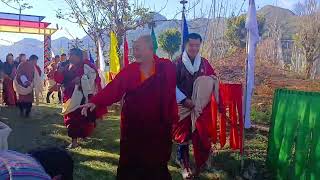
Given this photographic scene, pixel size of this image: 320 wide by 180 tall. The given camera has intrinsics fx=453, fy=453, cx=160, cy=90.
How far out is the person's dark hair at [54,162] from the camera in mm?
2334

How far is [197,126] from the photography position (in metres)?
5.68

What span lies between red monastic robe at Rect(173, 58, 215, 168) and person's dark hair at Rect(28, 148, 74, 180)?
3.36 m

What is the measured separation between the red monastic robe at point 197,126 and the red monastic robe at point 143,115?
4.22 feet

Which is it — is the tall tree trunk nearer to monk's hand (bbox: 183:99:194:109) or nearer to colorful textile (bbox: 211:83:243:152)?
colorful textile (bbox: 211:83:243:152)

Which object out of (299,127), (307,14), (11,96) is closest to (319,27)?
(307,14)

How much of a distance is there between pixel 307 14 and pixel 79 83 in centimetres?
1623

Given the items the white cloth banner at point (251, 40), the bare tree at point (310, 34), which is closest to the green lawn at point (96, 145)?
the white cloth banner at point (251, 40)

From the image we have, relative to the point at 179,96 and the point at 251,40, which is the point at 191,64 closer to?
the point at 179,96

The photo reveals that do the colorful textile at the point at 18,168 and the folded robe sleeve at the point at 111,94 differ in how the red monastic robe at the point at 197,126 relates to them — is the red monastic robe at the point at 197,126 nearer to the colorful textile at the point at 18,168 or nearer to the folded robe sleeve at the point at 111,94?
the folded robe sleeve at the point at 111,94

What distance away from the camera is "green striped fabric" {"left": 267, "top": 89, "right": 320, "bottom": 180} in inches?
168

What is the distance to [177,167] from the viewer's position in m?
6.08

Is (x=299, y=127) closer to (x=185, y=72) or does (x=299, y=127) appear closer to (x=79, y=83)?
(x=185, y=72)

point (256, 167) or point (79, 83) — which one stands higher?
point (79, 83)

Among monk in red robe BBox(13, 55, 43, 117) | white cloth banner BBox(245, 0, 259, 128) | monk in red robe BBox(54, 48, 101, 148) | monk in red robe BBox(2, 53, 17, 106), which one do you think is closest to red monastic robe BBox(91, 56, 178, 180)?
white cloth banner BBox(245, 0, 259, 128)
